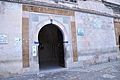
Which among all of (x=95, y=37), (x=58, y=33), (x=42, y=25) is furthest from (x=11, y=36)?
(x=95, y=37)

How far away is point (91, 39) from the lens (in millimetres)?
8344

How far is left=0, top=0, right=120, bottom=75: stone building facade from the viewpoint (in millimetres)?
6035

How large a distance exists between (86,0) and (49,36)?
3.70 metres

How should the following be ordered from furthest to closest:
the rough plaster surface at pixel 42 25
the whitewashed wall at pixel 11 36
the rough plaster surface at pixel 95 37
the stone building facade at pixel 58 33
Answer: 1. the rough plaster surface at pixel 95 37
2. the rough plaster surface at pixel 42 25
3. the stone building facade at pixel 58 33
4. the whitewashed wall at pixel 11 36

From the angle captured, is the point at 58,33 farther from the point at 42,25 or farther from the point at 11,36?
the point at 11,36

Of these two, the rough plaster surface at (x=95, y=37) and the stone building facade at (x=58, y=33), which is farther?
the rough plaster surface at (x=95, y=37)

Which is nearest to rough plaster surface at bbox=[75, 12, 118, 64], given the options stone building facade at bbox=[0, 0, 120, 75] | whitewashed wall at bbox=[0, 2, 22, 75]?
stone building facade at bbox=[0, 0, 120, 75]

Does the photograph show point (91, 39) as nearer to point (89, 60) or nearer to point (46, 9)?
point (89, 60)

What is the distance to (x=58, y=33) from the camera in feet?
26.7

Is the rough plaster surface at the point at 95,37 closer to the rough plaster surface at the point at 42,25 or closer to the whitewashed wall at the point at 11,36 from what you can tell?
the rough plaster surface at the point at 42,25

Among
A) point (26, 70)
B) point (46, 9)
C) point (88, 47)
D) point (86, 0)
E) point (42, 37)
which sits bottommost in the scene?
point (26, 70)

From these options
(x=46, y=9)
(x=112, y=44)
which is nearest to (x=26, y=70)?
(x=46, y=9)

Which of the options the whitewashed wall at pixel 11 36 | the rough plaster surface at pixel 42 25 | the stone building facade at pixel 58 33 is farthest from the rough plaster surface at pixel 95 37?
the whitewashed wall at pixel 11 36

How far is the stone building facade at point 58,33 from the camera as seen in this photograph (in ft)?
19.8
